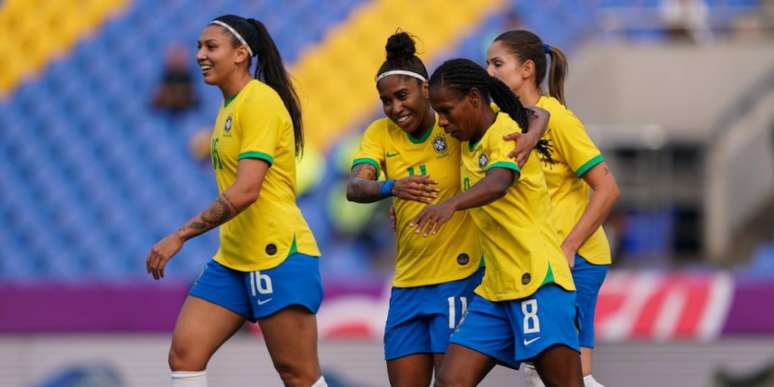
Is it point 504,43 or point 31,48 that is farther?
point 31,48

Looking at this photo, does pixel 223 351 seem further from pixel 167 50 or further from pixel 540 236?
pixel 167 50

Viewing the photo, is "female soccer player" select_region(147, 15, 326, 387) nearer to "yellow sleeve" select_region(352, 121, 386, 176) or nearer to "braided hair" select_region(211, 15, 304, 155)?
"braided hair" select_region(211, 15, 304, 155)

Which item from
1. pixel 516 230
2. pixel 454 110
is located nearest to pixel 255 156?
pixel 454 110

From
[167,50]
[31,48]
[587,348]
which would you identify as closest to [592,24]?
[167,50]

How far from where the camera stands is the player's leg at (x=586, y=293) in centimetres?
561

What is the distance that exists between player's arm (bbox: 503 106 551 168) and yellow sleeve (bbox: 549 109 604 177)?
282 millimetres

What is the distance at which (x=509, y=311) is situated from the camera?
4.98m

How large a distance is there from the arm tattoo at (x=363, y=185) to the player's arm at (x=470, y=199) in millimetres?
408

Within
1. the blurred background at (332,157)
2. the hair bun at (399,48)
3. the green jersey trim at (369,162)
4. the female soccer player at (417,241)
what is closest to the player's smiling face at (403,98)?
the female soccer player at (417,241)

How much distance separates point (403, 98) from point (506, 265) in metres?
0.80

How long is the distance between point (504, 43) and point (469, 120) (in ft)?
2.34

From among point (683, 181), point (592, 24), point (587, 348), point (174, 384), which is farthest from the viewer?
point (592, 24)

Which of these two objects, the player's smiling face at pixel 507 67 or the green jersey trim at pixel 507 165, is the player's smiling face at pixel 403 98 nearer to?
the player's smiling face at pixel 507 67

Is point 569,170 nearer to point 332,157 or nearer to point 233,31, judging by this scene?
point 233,31
